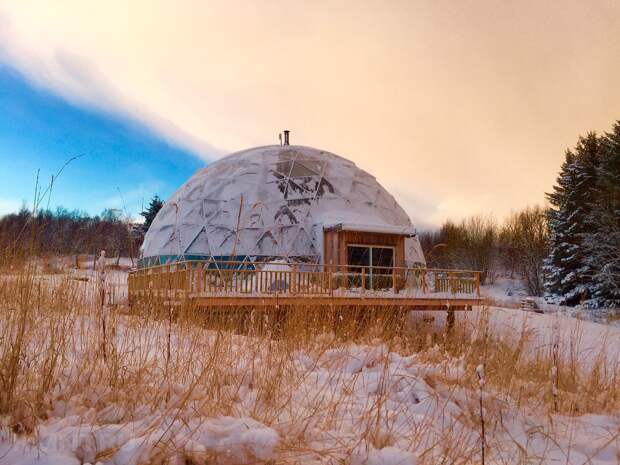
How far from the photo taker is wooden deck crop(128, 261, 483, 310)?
7.89 m

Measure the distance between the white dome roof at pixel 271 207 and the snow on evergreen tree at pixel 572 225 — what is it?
1437cm

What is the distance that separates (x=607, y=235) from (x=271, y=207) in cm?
1896

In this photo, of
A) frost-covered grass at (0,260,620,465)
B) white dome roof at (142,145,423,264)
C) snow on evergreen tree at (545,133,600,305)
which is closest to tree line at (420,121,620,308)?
snow on evergreen tree at (545,133,600,305)

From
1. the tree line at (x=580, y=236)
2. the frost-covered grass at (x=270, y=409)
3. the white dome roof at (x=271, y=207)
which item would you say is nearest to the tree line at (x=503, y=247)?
the tree line at (x=580, y=236)

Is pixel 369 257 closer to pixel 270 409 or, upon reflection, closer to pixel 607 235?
pixel 270 409

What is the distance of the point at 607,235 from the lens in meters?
23.9

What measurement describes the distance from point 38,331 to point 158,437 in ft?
6.52

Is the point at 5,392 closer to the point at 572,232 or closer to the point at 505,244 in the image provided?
the point at 572,232

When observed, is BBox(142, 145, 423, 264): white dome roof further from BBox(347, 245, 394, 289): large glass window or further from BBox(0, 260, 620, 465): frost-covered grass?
BBox(0, 260, 620, 465): frost-covered grass

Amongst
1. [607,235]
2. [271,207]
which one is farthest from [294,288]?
[607,235]

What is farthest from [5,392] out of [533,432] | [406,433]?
[533,432]

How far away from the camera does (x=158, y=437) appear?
69.1 inches

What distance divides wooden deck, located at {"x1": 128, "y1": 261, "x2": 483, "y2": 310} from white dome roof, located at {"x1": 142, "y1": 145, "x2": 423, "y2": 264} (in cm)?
141

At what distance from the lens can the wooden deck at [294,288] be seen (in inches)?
311
